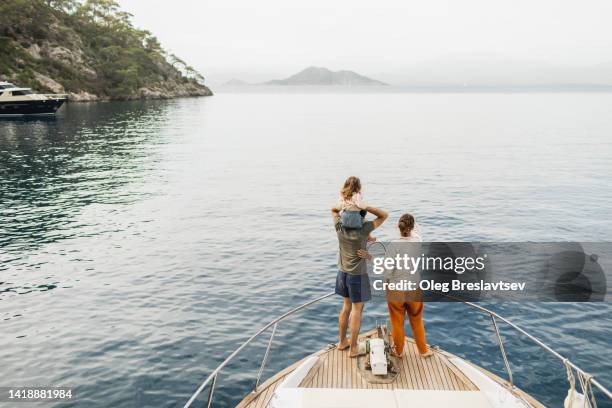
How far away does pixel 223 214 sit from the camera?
28812mm

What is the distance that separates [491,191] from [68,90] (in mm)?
112007

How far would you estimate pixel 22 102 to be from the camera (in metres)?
80.3

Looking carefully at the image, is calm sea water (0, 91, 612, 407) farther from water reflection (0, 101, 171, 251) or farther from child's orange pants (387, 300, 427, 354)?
child's orange pants (387, 300, 427, 354)

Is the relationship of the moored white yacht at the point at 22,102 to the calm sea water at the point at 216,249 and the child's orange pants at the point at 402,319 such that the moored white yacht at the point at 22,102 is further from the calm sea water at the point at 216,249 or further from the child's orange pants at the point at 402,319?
the child's orange pants at the point at 402,319

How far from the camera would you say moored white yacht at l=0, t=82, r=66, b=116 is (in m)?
79.8

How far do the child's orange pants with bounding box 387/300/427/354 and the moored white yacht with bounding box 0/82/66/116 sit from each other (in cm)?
8691

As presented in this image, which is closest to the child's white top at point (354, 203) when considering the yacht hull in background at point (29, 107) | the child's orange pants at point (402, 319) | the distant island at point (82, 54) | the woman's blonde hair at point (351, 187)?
the woman's blonde hair at point (351, 187)

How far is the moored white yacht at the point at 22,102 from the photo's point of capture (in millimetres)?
79812

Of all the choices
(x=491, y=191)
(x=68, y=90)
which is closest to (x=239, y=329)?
(x=491, y=191)

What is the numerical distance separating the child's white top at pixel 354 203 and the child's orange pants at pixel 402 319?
73.5 inches

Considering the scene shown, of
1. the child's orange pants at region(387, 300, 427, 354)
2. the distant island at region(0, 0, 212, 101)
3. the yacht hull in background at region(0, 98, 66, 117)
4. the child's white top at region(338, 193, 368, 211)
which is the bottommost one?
the child's orange pants at region(387, 300, 427, 354)

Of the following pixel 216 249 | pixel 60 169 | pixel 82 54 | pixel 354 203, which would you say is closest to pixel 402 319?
pixel 354 203

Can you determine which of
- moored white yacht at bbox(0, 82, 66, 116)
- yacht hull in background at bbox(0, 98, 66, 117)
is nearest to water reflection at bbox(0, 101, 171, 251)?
yacht hull in background at bbox(0, 98, 66, 117)

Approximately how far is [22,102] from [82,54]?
2451 inches
